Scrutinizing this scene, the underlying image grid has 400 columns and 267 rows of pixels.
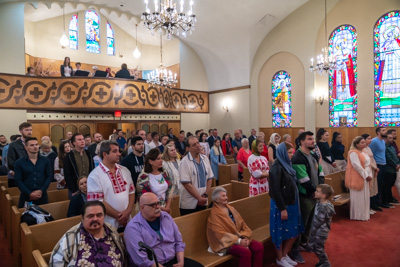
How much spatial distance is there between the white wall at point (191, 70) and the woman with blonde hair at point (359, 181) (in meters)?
9.40

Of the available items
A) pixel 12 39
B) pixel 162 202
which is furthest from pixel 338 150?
pixel 12 39

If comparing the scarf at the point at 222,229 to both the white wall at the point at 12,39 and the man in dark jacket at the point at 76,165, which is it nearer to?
the man in dark jacket at the point at 76,165

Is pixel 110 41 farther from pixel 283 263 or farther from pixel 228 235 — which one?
pixel 283 263

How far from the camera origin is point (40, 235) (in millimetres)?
2650

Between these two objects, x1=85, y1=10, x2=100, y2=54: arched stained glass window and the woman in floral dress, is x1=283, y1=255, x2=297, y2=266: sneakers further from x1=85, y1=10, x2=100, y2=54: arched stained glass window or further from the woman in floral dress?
x1=85, y1=10, x2=100, y2=54: arched stained glass window

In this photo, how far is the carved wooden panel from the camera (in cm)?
896

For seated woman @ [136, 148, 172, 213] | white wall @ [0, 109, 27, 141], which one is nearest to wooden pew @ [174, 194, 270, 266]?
seated woman @ [136, 148, 172, 213]

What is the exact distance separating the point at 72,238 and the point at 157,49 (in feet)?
45.7

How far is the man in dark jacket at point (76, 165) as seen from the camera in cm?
364

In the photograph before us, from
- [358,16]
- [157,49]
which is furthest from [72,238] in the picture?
[157,49]

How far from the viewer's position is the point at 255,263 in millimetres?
2953

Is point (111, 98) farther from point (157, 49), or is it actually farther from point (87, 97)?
point (157, 49)

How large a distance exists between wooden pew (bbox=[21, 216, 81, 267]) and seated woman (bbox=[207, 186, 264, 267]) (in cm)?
147

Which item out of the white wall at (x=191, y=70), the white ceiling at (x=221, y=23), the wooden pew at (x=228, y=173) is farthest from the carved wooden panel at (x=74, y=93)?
the wooden pew at (x=228, y=173)
